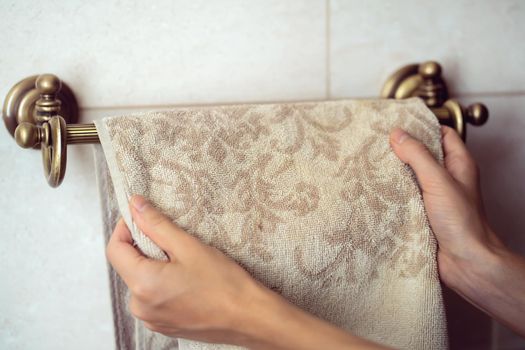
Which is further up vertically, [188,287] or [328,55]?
[328,55]

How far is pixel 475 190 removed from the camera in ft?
1.39

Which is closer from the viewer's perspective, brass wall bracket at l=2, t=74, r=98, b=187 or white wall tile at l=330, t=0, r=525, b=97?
brass wall bracket at l=2, t=74, r=98, b=187

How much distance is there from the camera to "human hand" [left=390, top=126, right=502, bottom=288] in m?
0.39

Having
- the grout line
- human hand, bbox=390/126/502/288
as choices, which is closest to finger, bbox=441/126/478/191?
human hand, bbox=390/126/502/288

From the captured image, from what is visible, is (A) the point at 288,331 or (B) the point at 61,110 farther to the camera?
(B) the point at 61,110

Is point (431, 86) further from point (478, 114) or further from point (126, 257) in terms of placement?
point (126, 257)

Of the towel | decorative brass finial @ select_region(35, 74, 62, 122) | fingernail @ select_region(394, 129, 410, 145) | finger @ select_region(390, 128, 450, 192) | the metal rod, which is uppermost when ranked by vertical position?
decorative brass finial @ select_region(35, 74, 62, 122)

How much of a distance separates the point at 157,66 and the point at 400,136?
0.23m

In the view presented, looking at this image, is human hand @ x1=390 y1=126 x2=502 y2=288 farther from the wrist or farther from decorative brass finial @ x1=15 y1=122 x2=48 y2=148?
decorative brass finial @ x1=15 y1=122 x2=48 y2=148

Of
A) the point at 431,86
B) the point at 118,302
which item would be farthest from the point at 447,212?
the point at 118,302

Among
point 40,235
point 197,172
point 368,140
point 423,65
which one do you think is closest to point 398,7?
point 423,65

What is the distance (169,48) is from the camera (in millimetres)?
451

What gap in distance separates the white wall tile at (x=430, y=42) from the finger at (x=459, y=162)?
0.11m

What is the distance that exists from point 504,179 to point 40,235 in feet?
1.63
